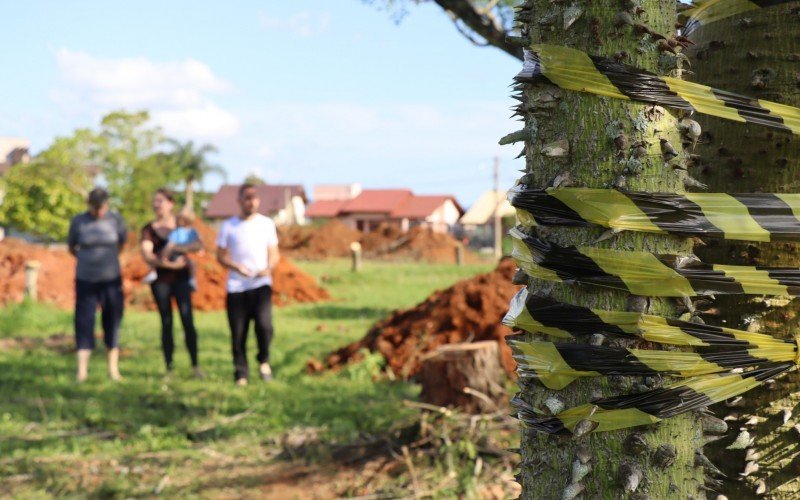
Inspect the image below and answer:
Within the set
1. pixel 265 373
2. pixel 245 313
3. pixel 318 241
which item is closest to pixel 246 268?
pixel 245 313

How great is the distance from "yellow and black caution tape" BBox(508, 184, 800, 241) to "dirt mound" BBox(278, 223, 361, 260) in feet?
125

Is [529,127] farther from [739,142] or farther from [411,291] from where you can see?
[411,291]

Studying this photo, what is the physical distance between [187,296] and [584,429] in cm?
762

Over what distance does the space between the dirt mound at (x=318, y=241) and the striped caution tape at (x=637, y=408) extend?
125 ft

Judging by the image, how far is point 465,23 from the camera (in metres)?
8.20

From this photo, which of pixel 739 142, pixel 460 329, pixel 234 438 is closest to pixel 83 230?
pixel 234 438

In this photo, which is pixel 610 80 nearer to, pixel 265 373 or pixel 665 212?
pixel 665 212

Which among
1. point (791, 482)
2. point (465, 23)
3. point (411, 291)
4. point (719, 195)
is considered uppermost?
point (465, 23)

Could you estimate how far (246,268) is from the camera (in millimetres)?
8203

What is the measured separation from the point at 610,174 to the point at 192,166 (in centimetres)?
6278

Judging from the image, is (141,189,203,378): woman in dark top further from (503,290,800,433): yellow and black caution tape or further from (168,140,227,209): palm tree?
(168,140,227,209): palm tree

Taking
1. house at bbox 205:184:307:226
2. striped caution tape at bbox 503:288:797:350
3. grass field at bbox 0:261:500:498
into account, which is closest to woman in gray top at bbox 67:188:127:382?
grass field at bbox 0:261:500:498

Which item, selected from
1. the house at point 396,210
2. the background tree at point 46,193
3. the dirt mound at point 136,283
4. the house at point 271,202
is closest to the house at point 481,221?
the house at point 396,210

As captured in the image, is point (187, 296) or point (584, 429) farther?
point (187, 296)
